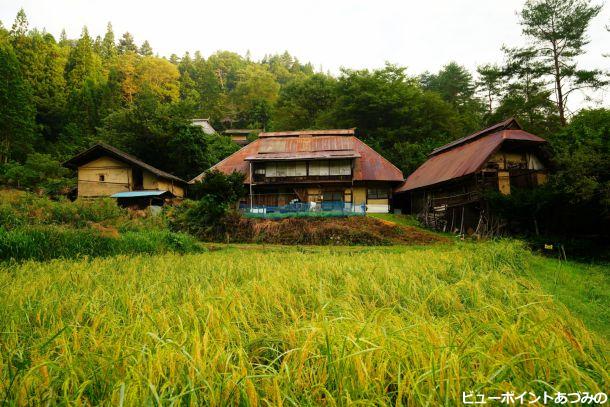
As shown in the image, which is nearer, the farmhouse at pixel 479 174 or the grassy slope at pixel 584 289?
the grassy slope at pixel 584 289

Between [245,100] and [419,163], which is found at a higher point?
[245,100]

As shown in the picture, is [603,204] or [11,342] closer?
[11,342]

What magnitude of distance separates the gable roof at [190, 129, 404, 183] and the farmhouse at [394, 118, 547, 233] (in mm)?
4344

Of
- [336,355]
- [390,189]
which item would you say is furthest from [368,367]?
[390,189]

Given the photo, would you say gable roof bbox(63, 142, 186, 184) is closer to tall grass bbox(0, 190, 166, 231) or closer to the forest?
the forest

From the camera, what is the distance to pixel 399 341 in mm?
2207

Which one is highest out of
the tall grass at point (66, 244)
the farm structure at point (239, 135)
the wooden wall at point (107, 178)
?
the farm structure at point (239, 135)

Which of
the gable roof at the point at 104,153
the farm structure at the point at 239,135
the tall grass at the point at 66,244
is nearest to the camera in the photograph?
the tall grass at the point at 66,244

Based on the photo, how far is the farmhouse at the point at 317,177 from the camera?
24.8 metres

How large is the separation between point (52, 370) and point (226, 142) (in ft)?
112

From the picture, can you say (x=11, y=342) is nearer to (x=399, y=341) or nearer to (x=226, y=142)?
(x=399, y=341)

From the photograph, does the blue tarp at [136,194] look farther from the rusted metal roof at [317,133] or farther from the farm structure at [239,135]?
the farm structure at [239,135]

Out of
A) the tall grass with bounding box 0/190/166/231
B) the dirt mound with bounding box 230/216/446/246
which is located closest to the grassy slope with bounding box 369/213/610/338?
the dirt mound with bounding box 230/216/446/246

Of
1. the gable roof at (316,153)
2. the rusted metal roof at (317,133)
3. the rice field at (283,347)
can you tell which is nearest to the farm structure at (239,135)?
the rusted metal roof at (317,133)
